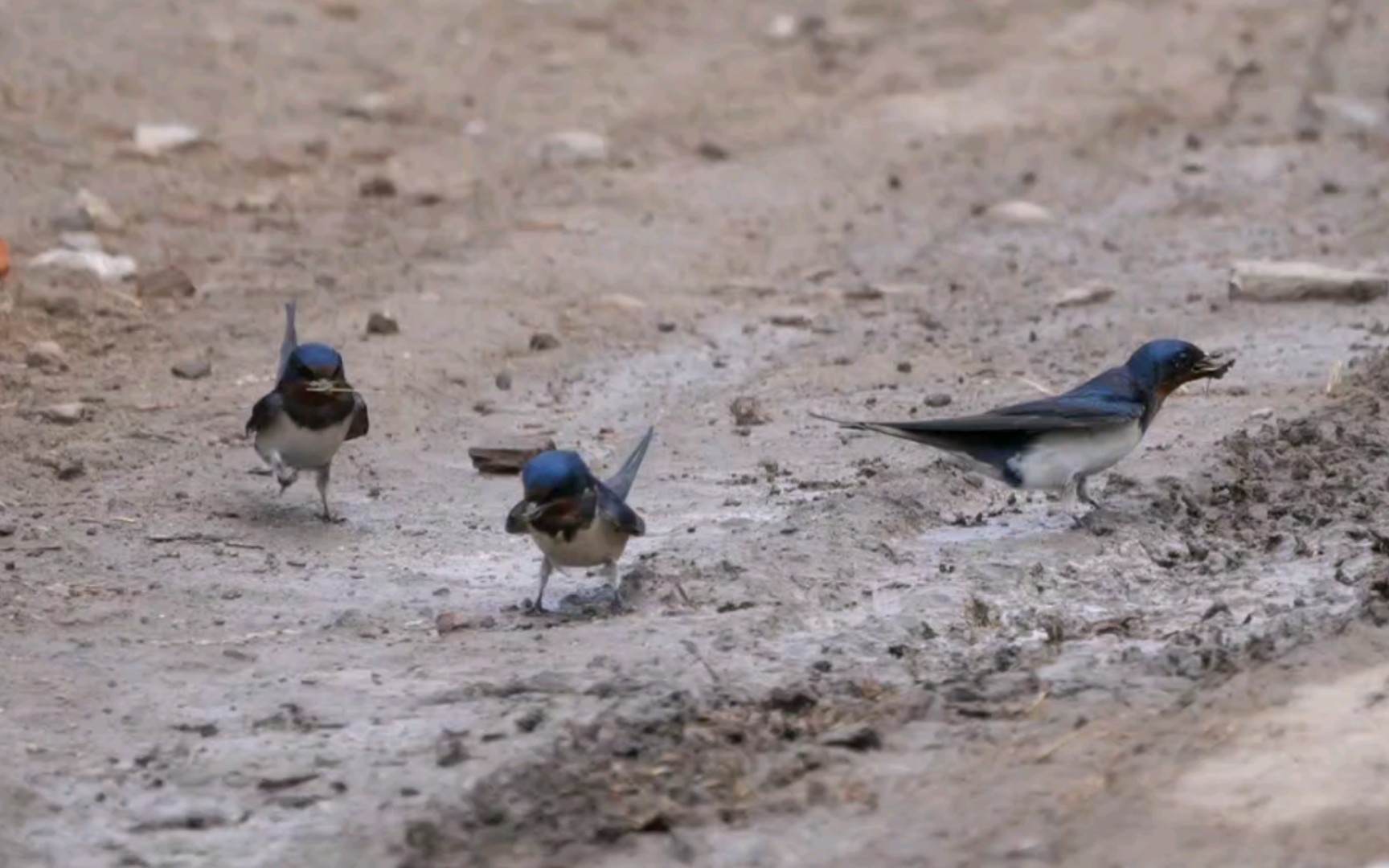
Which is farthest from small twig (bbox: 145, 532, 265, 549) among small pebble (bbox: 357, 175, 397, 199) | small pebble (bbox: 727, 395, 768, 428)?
small pebble (bbox: 357, 175, 397, 199)

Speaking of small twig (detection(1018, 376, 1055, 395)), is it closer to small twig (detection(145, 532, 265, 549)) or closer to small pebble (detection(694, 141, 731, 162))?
small twig (detection(145, 532, 265, 549))

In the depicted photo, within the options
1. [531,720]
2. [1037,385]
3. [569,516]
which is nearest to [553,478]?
[569,516]

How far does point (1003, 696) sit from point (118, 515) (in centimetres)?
296

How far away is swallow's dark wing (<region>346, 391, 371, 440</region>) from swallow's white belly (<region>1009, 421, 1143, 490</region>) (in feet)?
6.15

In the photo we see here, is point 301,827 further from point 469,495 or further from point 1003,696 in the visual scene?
point 469,495

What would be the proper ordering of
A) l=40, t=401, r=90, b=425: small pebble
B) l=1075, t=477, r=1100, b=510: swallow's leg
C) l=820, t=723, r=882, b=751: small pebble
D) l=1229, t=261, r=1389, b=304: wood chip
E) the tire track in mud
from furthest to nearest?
l=1229, t=261, r=1389, b=304: wood chip, l=40, t=401, r=90, b=425: small pebble, l=1075, t=477, r=1100, b=510: swallow's leg, l=820, t=723, r=882, b=751: small pebble, the tire track in mud

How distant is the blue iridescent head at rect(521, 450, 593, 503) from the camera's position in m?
6.74

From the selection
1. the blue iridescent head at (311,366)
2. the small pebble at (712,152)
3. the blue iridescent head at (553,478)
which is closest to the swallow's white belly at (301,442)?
the blue iridescent head at (311,366)

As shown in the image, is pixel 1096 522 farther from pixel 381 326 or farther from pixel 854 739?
pixel 381 326

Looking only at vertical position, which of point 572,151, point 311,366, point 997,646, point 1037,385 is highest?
point 311,366

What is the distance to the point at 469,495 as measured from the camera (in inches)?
323

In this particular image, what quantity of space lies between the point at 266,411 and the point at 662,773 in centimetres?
275

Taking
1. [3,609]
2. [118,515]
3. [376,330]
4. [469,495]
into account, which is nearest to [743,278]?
[376,330]

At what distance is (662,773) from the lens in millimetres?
5523
